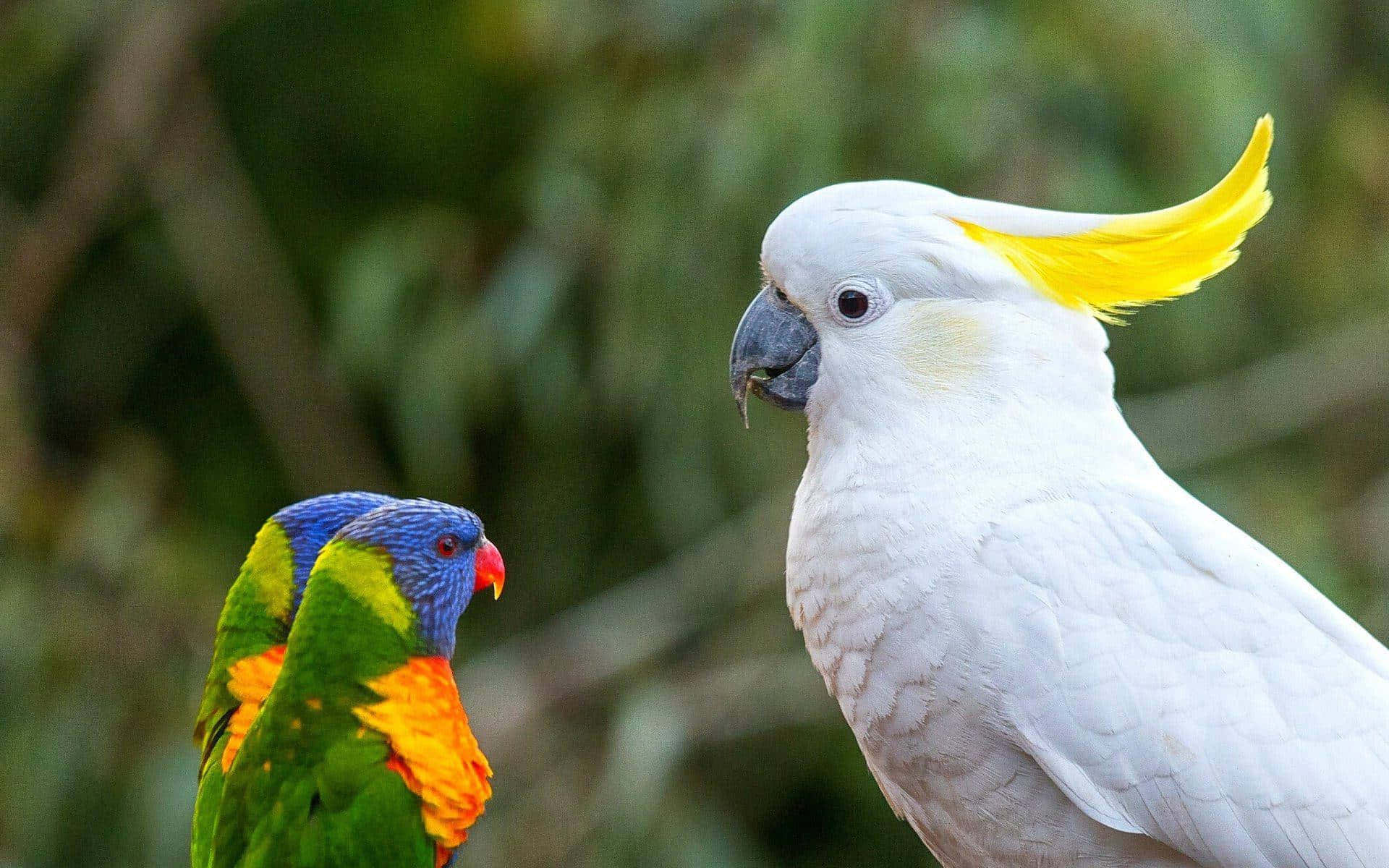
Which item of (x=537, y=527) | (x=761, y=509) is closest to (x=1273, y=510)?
(x=761, y=509)

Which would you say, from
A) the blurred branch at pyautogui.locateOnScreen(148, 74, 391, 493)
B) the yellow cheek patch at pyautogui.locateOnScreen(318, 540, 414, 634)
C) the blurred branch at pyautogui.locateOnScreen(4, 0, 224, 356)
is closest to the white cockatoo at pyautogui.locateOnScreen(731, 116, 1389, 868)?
the yellow cheek patch at pyautogui.locateOnScreen(318, 540, 414, 634)

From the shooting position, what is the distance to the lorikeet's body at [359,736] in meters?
0.86

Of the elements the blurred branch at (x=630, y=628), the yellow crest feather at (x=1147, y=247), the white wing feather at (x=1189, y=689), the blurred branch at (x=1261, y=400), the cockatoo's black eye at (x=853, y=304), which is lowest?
the blurred branch at (x=630, y=628)

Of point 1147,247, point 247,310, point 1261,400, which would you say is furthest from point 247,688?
point 1261,400

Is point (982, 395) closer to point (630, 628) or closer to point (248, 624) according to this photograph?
point (248, 624)

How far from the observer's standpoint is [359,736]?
87 centimetres

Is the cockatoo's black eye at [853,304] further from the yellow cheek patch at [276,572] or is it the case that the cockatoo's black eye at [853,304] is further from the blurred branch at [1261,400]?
the blurred branch at [1261,400]

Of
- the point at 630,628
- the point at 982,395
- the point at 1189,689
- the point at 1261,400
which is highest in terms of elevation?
the point at 982,395

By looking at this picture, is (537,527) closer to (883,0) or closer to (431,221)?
(431,221)

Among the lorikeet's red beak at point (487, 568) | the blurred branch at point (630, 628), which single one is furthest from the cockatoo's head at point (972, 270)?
the blurred branch at point (630, 628)

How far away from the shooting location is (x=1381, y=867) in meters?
1.03

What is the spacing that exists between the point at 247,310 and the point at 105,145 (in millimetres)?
Result: 434

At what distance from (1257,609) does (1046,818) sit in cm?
24

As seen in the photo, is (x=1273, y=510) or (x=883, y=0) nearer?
(x=883, y=0)
